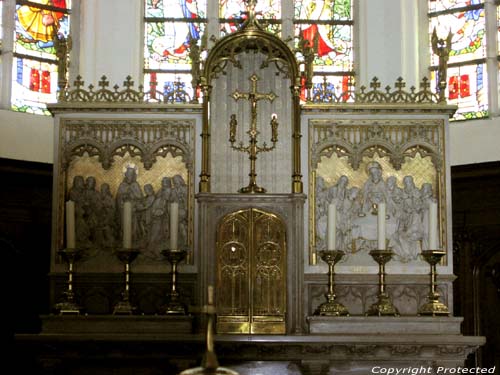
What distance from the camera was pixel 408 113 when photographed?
1155cm

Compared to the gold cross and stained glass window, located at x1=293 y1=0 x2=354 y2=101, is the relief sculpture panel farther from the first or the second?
stained glass window, located at x1=293 y1=0 x2=354 y2=101

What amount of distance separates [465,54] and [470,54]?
78 mm

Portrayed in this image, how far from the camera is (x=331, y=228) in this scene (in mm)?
10961

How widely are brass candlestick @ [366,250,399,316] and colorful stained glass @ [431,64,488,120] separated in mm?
4435

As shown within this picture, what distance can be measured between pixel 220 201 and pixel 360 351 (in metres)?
2.20

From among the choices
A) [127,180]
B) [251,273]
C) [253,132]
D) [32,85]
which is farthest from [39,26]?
[251,273]

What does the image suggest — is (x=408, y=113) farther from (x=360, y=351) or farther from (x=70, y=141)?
(x=70, y=141)

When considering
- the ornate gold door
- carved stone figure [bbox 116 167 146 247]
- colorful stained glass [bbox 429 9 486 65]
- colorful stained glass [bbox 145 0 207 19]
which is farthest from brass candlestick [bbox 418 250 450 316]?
colorful stained glass [bbox 145 0 207 19]

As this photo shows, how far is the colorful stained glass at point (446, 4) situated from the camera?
595 inches

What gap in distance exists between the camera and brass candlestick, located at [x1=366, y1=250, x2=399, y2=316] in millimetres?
10734

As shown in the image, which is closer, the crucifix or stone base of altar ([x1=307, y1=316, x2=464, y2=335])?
stone base of altar ([x1=307, y1=316, x2=464, y2=335])

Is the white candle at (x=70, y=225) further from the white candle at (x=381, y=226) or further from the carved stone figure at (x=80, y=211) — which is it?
the white candle at (x=381, y=226)

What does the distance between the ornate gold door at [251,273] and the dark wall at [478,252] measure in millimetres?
3654

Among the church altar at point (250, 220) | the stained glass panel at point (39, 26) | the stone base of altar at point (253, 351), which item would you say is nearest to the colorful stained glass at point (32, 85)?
the stained glass panel at point (39, 26)
